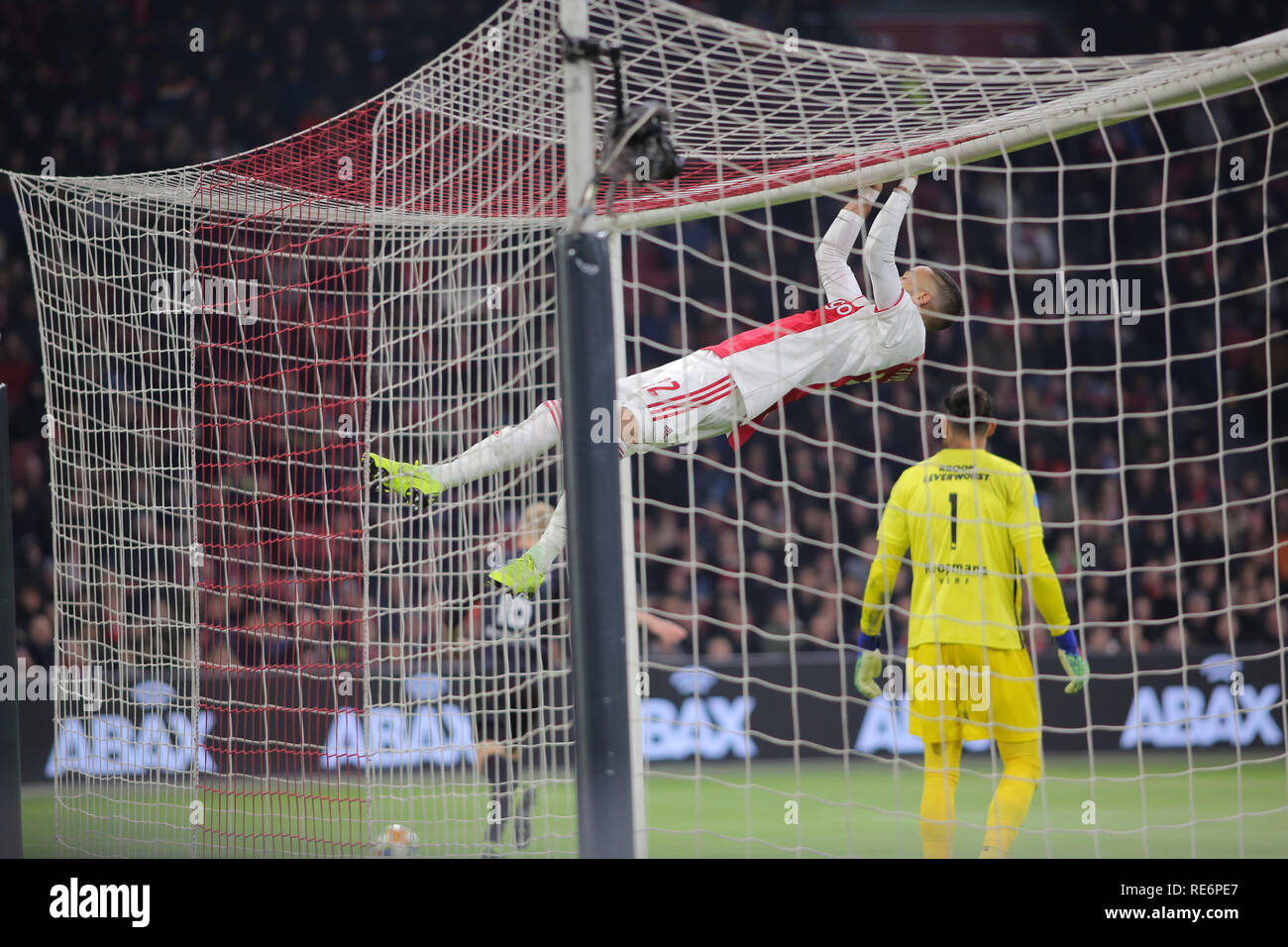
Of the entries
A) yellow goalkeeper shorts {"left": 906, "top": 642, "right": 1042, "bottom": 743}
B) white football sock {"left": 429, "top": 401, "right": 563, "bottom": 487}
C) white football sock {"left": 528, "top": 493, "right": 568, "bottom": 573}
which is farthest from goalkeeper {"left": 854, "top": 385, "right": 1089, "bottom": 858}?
white football sock {"left": 429, "top": 401, "right": 563, "bottom": 487}

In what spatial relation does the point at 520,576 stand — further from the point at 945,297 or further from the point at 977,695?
the point at 945,297

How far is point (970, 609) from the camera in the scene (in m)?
4.48

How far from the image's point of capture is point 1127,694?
933 cm

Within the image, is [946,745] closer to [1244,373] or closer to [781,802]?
[781,802]

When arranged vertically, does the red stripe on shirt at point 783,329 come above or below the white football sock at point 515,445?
above

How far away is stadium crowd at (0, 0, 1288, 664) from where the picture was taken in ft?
35.4

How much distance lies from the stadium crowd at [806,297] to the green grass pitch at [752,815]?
191cm

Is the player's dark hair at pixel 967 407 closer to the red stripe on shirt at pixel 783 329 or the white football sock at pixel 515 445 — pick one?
the red stripe on shirt at pixel 783 329

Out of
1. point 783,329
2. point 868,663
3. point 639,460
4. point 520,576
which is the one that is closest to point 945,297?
point 783,329

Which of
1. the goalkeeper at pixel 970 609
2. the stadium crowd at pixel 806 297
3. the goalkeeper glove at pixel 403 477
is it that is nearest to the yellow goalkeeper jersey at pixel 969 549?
the goalkeeper at pixel 970 609

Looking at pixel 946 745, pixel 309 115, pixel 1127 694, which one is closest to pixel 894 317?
pixel 946 745

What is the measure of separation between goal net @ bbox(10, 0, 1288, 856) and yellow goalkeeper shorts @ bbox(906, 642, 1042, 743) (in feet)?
1.26

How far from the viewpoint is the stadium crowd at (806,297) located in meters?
10.8

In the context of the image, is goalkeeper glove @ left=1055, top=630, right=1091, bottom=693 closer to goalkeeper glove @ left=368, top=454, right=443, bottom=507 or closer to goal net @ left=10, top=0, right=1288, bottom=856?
goal net @ left=10, top=0, right=1288, bottom=856
